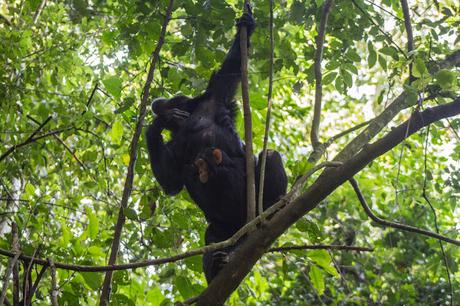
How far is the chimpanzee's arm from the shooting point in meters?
5.92

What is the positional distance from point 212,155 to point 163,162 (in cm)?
75

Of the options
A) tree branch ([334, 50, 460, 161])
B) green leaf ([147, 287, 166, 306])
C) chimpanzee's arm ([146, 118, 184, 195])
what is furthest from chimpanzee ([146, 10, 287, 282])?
tree branch ([334, 50, 460, 161])

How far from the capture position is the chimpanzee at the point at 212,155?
5.49 m

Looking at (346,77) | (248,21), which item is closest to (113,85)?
(248,21)

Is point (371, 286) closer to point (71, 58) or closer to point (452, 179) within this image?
point (452, 179)

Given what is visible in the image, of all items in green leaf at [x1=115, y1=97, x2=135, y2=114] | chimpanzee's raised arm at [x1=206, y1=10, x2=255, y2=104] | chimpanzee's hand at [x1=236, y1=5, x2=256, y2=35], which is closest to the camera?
green leaf at [x1=115, y1=97, x2=135, y2=114]

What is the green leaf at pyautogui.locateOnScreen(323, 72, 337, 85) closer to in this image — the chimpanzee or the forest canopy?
the forest canopy

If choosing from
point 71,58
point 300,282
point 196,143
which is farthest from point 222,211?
point 300,282

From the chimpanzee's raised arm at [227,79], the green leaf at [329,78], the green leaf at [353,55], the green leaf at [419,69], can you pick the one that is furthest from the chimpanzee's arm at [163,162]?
the green leaf at [419,69]

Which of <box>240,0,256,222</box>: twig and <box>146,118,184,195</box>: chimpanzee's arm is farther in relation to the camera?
→ <box>146,118,184,195</box>: chimpanzee's arm

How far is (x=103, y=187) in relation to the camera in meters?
5.73

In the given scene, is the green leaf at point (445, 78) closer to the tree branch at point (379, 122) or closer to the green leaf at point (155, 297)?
the tree branch at point (379, 122)

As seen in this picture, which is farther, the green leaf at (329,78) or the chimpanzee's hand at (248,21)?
the chimpanzee's hand at (248,21)

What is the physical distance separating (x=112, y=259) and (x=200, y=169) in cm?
193
